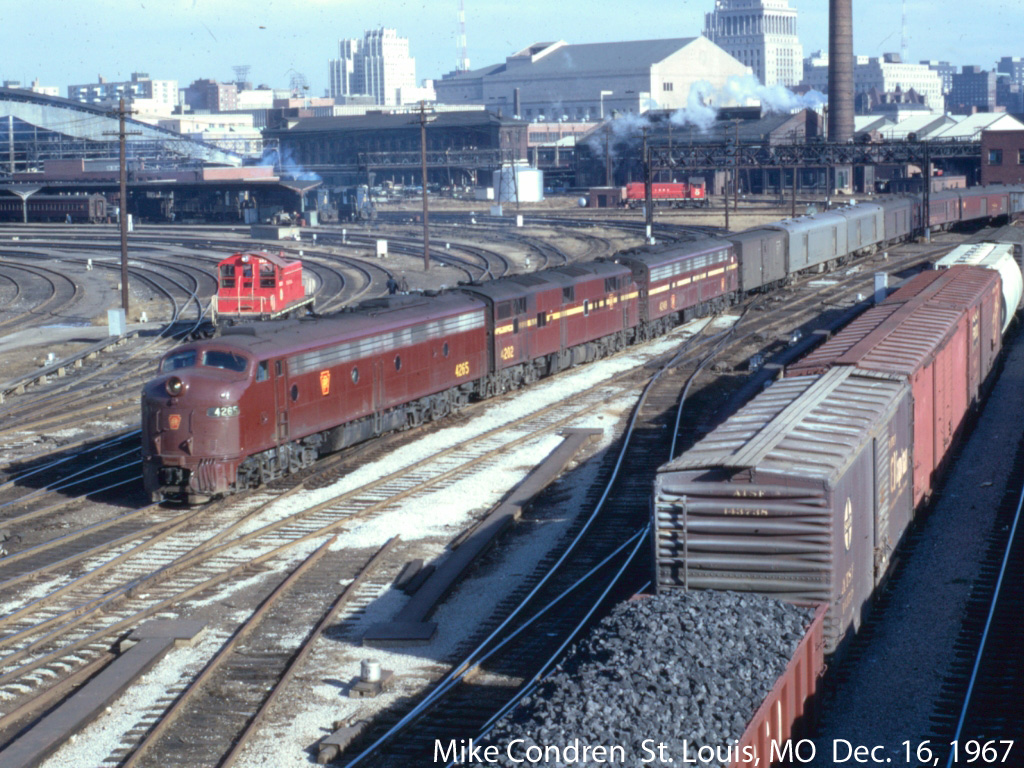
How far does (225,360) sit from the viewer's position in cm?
2348

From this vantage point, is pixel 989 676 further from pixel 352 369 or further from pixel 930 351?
pixel 352 369

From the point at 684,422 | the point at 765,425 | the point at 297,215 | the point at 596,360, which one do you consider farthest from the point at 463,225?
the point at 765,425

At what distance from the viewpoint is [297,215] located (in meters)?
108

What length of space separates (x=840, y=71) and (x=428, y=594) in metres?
121

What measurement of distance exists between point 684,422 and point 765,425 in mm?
14063

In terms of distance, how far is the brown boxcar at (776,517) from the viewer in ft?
46.7

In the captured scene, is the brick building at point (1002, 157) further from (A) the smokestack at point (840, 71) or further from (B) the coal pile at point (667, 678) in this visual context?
(B) the coal pile at point (667, 678)

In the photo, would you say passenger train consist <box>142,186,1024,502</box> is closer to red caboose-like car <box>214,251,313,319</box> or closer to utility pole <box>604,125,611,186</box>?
red caboose-like car <box>214,251,313,319</box>

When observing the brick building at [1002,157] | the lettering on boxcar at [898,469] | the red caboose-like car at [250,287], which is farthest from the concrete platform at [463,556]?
the brick building at [1002,157]

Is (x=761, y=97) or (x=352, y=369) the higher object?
(x=761, y=97)

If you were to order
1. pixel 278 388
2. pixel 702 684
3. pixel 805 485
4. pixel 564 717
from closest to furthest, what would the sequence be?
pixel 564 717 → pixel 702 684 → pixel 805 485 → pixel 278 388

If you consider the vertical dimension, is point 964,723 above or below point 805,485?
below

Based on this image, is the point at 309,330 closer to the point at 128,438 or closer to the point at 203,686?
the point at 128,438

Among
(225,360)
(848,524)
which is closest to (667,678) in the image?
(848,524)
